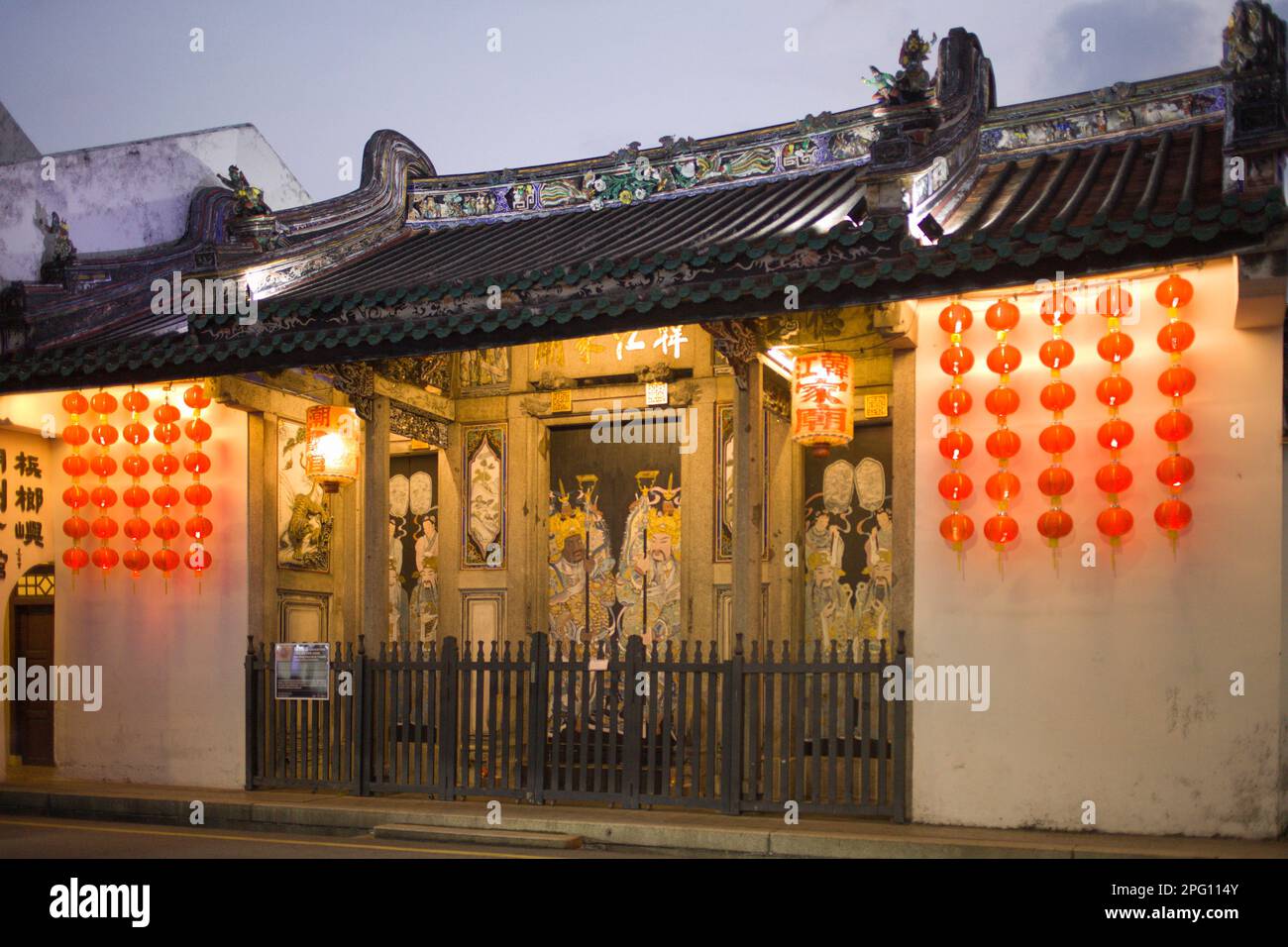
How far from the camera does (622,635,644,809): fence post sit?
34.4 feet

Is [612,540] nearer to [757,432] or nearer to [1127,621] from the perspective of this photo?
[757,432]

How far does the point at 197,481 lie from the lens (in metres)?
13.0

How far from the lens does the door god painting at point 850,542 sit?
41.5 feet

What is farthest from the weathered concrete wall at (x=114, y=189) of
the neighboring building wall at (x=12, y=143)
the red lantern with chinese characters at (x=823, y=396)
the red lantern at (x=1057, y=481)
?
the red lantern at (x=1057, y=481)

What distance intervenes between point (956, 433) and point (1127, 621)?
1.79 meters

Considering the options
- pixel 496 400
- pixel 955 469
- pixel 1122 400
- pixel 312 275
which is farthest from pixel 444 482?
pixel 1122 400

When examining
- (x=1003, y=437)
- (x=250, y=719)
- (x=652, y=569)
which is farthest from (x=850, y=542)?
(x=250, y=719)

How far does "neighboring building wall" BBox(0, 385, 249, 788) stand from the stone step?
9.72 feet

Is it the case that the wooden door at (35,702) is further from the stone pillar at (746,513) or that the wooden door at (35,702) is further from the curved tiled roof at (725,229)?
the stone pillar at (746,513)

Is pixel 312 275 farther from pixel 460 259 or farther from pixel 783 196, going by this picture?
pixel 783 196

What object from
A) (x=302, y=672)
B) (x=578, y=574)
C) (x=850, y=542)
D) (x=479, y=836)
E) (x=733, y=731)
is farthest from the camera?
(x=578, y=574)

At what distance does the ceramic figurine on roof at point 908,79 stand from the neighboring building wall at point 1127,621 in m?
1.65

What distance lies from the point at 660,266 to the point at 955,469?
2.69 metres

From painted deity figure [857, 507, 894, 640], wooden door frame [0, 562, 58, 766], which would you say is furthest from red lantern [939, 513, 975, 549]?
wooden door frame [0, 562, 58, 766]
